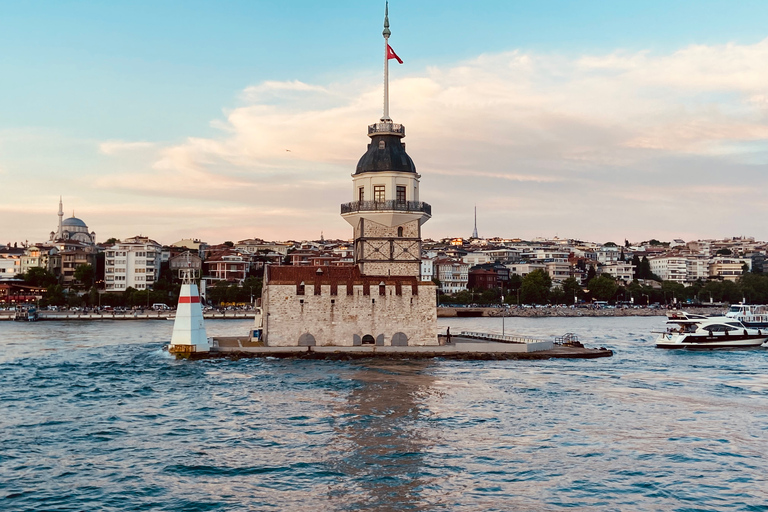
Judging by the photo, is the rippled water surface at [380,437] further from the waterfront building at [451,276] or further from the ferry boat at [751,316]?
the waterfront building at [451,276]

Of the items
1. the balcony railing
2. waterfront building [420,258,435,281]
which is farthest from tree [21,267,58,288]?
the balcony railing

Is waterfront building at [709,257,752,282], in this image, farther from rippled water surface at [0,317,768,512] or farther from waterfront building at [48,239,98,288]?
rippled water surface at [0,317,768,512]

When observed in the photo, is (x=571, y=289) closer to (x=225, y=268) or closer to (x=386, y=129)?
(x=225, y=268)

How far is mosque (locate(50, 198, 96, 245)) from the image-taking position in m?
146

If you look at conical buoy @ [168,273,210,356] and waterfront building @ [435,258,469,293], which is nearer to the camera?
conical buoy @ [168,273,210,356]

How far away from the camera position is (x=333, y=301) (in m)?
38.3

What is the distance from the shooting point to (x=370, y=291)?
1516 inches

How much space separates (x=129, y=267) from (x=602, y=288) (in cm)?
7575

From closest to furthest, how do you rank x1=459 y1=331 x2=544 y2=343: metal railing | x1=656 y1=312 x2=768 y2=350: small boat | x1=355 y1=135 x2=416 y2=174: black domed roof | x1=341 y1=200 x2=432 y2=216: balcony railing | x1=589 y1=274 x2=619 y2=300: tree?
x1=341 y1=200 x2=432 y2=216: balcony railing
x1=355 y1=135 x2=416 y2=174: black domed roof
x1=459 y1=331 x2=544 y2=343: metal railing
x1=656 y1=312 x2=768 y2=350: small boat
x1=589 y1=274 x2=619 y2=300: tree

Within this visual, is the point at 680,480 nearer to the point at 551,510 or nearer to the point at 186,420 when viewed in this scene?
the point at 551,510

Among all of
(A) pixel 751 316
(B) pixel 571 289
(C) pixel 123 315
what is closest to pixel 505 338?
(A) pixel 751 316

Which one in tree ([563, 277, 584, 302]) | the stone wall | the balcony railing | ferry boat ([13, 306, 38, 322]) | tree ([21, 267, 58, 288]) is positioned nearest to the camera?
the stone wall

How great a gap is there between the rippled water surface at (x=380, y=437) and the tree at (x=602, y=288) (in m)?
100.0

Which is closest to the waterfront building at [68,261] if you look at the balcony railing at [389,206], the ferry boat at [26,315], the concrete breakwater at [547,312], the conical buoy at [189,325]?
the ferry boat at [26,315]
